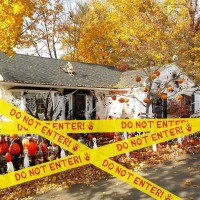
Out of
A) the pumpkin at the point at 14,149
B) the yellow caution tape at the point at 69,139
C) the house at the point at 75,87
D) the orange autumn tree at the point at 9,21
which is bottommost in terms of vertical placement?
the pumpkin at the point at 14,149

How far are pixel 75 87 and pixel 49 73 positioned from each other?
7.03 feet

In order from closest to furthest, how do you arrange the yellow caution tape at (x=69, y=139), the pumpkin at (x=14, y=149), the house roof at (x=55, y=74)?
1. the yellow caution tape at (x=69, y=139)
2. the pumpkin at (x=14, y=149)
3. the house roof at (x=55, y=74)

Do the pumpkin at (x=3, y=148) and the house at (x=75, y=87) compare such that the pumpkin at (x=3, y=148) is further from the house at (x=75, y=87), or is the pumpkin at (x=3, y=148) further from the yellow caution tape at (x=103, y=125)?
the house at (x=75, y=87)

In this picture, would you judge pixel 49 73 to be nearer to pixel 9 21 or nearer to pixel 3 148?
pixel 9 21

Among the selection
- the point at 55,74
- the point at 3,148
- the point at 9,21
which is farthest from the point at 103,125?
the point at 55,74

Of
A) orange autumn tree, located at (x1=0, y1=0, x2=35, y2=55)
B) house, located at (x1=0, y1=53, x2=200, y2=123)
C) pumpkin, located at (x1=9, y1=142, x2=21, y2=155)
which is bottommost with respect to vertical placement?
A: pumpkin, located at (x1=9, y1=142, x2=21, y2=155)

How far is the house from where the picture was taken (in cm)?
1619

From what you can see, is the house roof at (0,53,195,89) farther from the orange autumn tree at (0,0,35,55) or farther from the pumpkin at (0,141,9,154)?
the pumpkin at (0,141,9,154)

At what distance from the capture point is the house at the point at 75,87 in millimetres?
16188

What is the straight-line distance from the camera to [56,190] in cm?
772

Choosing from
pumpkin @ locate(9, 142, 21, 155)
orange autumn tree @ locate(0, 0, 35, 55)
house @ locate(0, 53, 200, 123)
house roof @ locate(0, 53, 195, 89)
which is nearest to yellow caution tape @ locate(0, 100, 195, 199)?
pumpkin @ locate(9, 142, 21, 155)

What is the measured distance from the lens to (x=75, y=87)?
18328 mm

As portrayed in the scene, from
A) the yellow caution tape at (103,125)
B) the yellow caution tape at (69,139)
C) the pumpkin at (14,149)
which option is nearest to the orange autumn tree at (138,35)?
the pumpkin at (14,149)

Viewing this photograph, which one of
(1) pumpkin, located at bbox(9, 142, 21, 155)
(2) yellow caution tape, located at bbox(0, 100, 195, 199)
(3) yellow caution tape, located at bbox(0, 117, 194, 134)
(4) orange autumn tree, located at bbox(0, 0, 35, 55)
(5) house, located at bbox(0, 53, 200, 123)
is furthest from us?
(5) house, located at bbox(0, 53, 200, 123)
